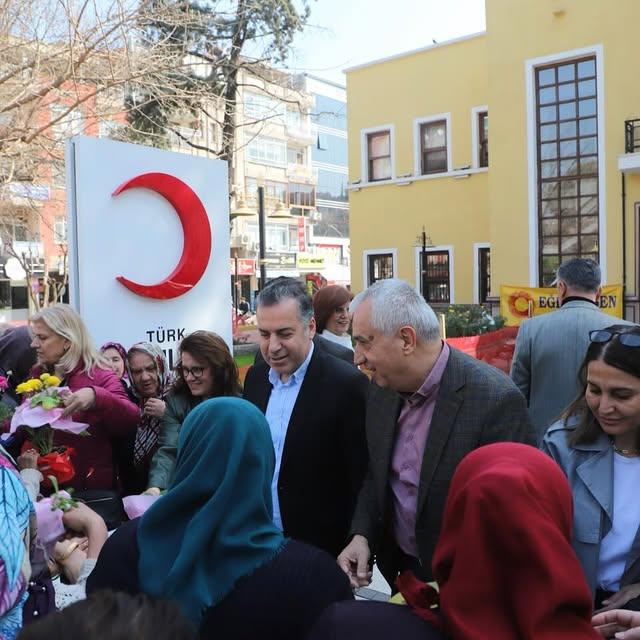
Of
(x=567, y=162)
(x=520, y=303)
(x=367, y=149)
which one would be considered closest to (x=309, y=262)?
(x=367, y=149)

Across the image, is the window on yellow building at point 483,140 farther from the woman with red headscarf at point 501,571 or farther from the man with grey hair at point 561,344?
the woman with red headscarf at point 501,571

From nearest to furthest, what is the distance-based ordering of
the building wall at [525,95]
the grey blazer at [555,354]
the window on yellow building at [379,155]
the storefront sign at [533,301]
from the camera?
1. the grey blazer at [555,354]
2. the storefront sign at [533,301]
3. the building wall at [525,95]
4. the window on yellow building at [379,155]

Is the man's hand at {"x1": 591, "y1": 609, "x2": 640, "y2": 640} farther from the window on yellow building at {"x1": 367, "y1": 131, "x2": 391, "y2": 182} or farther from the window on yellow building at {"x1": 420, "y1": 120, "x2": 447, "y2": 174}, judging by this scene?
the window on yellow building at {"x1": 367, "y1": 131, "x2": 391, "y2": 182}

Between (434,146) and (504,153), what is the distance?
4.56 metres

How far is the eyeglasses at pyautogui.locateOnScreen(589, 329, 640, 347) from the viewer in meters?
2.29

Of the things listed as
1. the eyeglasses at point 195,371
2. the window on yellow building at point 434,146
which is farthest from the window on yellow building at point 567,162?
the eyeglasses at point 195,371

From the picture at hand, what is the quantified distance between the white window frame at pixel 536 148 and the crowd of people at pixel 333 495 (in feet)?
52.9

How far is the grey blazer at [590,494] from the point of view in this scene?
6.83ft

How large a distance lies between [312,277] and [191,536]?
20.5 metres

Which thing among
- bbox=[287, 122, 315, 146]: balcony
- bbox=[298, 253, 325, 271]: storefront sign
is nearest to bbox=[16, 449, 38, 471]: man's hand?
bbox=[298, 253, 325, 271]: storefront sign

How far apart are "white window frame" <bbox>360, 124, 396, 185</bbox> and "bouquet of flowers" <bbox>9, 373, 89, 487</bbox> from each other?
22.0 m

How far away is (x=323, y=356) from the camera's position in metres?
3.32

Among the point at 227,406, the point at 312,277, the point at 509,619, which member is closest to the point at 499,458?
the point at 509,619

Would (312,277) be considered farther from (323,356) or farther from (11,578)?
(11,578)
